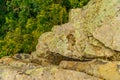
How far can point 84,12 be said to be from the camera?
699 inches

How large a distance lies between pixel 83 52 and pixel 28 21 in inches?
472

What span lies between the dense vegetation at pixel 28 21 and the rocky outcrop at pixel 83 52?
765 centimetres

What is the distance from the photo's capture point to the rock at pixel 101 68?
1570cm

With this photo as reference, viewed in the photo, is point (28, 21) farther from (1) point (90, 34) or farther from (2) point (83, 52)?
(1) point (90, 34)

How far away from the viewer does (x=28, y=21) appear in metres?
28.6

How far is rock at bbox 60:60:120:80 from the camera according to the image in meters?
15.7

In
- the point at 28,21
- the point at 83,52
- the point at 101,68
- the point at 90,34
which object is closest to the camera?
the point at 101,68

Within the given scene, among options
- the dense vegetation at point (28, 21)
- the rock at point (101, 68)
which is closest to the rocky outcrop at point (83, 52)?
the rock at point (101, 68)

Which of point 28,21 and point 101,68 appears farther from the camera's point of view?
point 28,21

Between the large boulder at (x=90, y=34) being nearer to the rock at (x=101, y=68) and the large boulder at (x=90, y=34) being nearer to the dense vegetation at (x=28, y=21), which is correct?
the rock at (x=101, y=68)

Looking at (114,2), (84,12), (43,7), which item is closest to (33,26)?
(43,7)

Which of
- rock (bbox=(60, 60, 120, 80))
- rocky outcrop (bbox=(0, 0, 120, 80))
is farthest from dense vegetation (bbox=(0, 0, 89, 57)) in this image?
rock (bbox=(60, 60, 120, 80))

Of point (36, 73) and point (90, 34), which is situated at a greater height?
point (90, 34)

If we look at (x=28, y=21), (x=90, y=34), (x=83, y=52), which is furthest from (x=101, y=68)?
(x=28, y=21)
